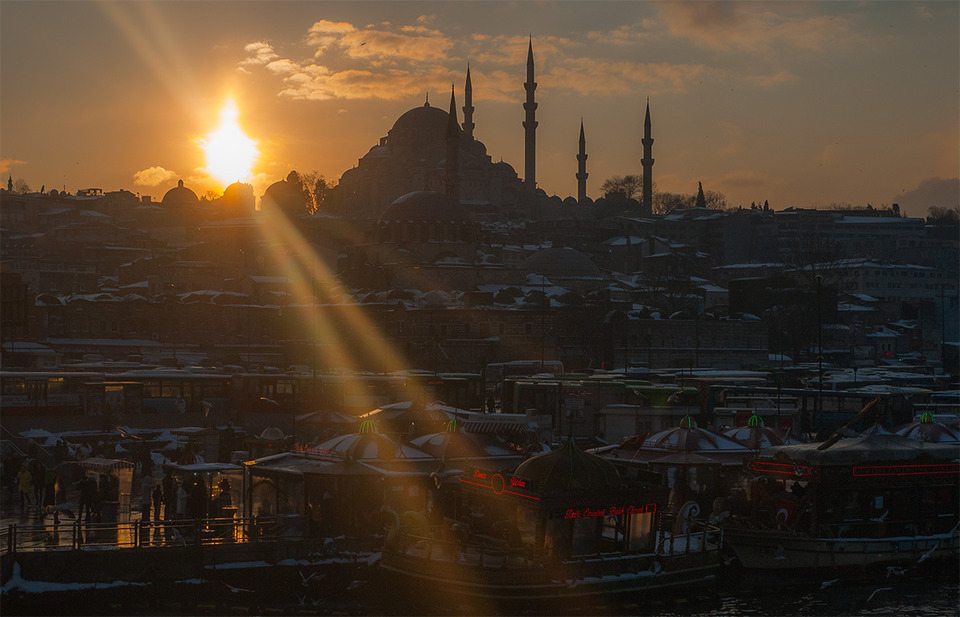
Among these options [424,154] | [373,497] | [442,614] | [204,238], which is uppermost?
[424,154]

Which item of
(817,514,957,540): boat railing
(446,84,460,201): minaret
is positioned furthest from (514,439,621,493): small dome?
(446,84,460,201): minaret

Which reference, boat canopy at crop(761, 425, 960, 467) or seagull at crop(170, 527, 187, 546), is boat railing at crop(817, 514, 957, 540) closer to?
boat canopy at crop(761, 425, 960, 467)

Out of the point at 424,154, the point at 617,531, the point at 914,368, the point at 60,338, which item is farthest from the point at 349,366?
the point at 424,154

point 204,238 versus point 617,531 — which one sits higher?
point 204,238

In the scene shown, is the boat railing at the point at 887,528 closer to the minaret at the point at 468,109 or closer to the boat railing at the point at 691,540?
the boat railing at the point at 691,540

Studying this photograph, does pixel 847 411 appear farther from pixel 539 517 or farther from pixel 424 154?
pixel 424 154

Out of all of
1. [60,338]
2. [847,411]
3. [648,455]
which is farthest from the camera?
[60,338]

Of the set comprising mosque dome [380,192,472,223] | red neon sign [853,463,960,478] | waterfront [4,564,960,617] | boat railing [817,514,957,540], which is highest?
mosque dome [380,192,472,223]
